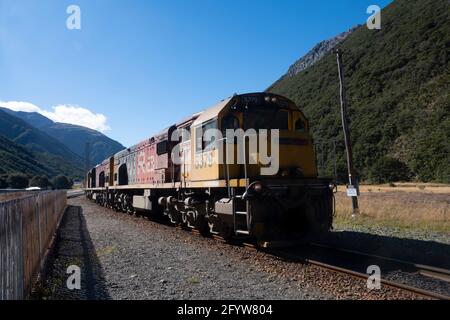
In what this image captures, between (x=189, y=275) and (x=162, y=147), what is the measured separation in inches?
341

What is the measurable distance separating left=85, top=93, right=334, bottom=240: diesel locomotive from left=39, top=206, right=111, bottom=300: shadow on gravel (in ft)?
10.5

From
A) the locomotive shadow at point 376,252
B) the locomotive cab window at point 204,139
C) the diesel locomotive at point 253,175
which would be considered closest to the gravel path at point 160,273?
the diesel locomotive at point 253,175

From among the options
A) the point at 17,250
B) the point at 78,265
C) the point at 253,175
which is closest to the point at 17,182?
the point at 78,265

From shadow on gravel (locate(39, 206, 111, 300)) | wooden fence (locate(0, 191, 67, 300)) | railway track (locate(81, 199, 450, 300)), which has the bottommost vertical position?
shadow on gravel (locate(39, 206, 111, 300))

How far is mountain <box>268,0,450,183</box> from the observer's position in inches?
A: 2033

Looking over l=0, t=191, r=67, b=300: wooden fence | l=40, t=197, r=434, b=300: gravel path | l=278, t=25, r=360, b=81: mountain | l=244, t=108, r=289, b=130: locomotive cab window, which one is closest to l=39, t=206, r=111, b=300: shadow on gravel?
l=40, t=197, r=434, b=300: gravel path

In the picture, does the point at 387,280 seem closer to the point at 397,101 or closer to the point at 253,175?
the point at 253,175

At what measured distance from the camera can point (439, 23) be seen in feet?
223

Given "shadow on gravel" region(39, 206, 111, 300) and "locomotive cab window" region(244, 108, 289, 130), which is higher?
"locomotive cab window" region(244, 108, 289, 130)

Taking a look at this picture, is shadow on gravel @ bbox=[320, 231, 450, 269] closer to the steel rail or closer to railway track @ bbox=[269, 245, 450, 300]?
railway track @ bbox=[269, 245, 450, 300]

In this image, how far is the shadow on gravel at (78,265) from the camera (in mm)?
6746

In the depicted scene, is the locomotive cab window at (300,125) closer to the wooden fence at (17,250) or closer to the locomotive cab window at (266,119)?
the locomotive cab window at (266,119)

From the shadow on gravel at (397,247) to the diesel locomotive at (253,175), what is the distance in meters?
1.28

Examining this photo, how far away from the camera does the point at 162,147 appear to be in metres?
15.9
